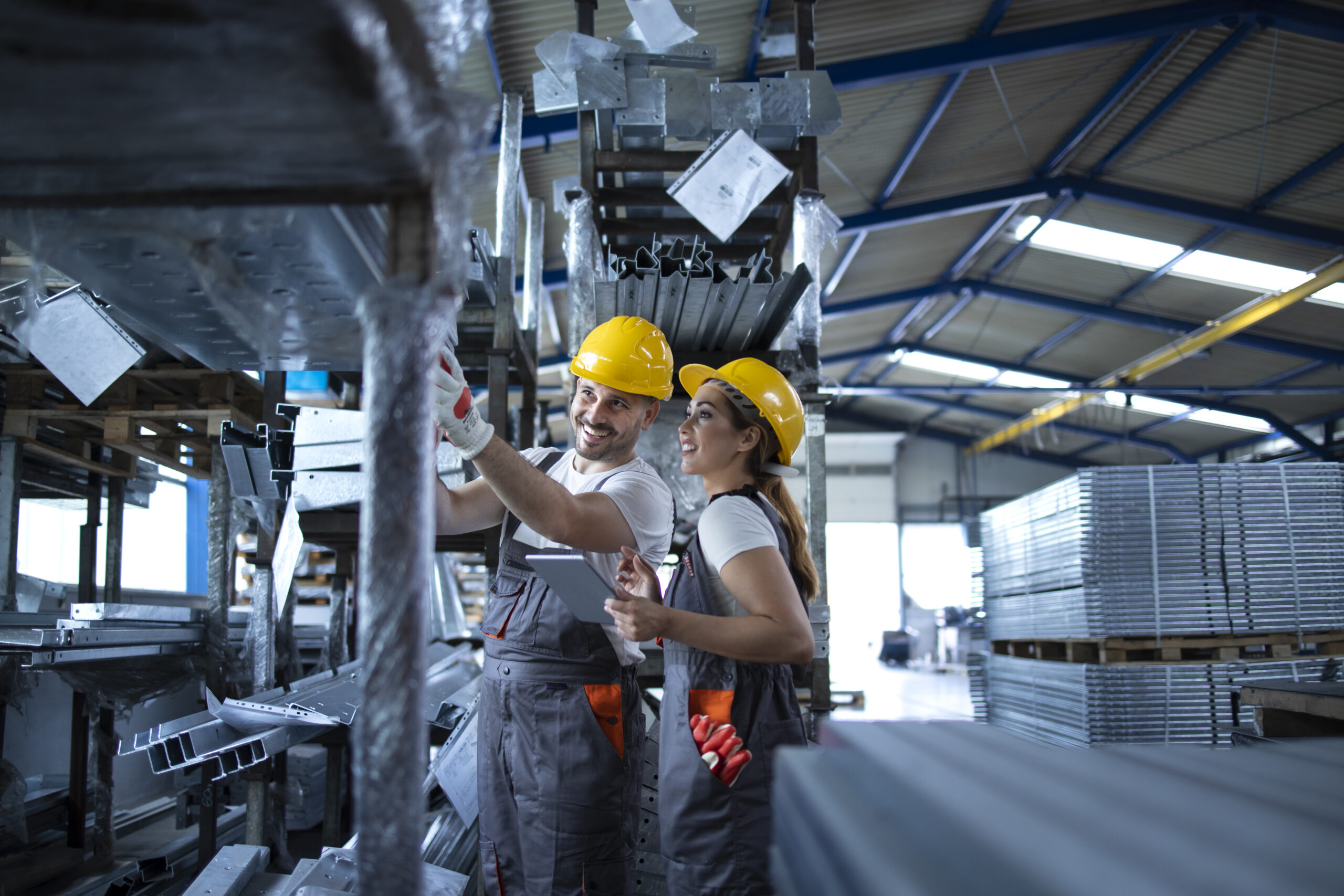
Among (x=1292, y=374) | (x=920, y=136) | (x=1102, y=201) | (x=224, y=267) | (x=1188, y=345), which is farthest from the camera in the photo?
(x=1292, y=374)

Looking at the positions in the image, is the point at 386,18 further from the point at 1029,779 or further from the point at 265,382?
the point at 265,382

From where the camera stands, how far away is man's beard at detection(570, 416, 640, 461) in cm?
267

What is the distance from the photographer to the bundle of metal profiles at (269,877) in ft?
8.63

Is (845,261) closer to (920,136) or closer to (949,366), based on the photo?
(920,136)

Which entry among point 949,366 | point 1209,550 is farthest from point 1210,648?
point 949,366

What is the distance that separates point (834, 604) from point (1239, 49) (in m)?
16.4

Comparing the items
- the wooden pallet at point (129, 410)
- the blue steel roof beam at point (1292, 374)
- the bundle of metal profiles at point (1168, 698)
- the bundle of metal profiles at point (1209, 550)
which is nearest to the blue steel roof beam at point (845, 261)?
the bundle of metal profiles at point (1209, 550)

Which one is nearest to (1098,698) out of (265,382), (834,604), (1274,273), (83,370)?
(265,382)

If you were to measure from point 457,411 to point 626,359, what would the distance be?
92cm

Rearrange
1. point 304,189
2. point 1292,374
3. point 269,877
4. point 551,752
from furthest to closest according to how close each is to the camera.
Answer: point 1292,374 < point 269,877 < point 551,752 < point 304,189

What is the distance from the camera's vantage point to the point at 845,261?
1197 centimetres

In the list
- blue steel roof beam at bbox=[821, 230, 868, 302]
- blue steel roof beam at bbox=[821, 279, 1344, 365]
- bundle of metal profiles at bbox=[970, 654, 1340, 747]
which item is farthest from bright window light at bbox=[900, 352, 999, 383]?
bundle of metal profiles at bbox=[970, 654, 1340, 747]

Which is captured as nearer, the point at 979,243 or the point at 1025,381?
the point at 979,243

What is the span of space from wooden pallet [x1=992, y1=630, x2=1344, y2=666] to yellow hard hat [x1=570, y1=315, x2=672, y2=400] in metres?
4.25
